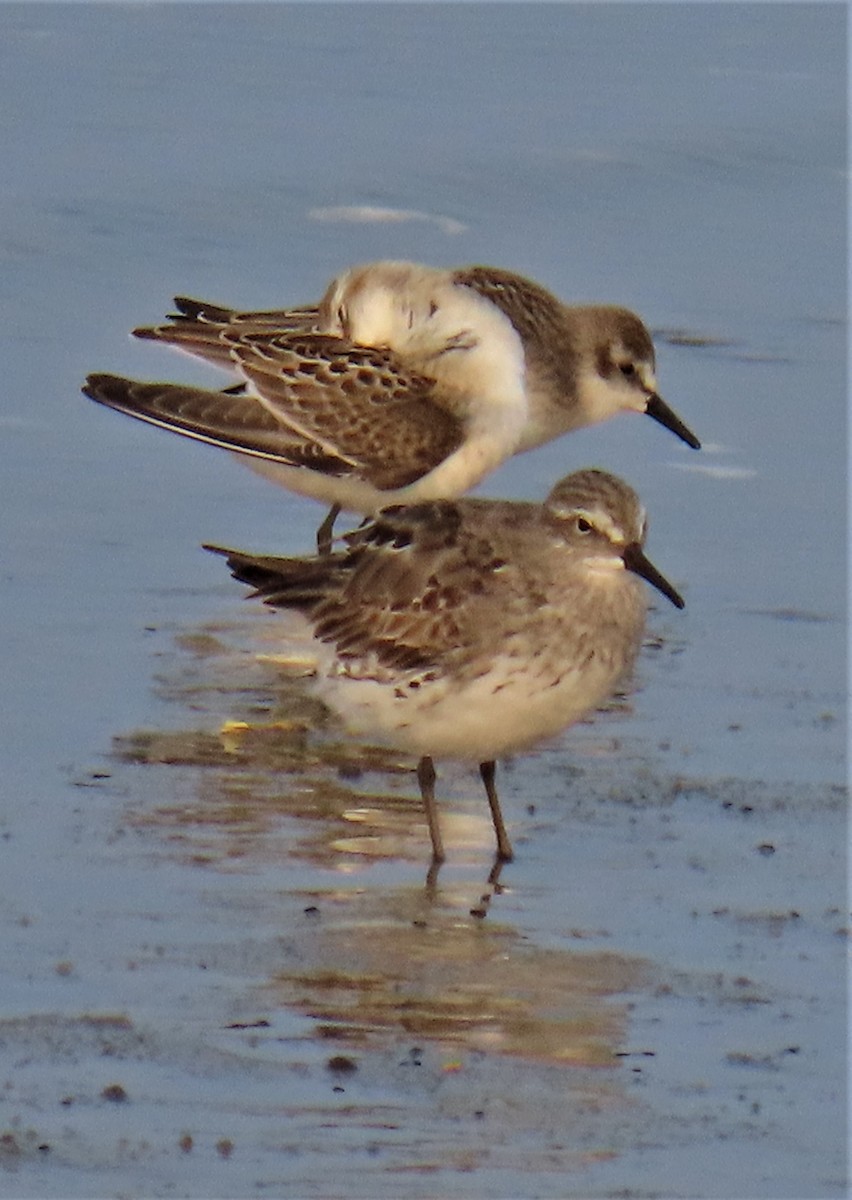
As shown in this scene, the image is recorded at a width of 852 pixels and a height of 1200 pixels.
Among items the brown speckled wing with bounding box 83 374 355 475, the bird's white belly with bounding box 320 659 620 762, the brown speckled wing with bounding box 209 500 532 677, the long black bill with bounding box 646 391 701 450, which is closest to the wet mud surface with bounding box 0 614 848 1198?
the bird's white belly with bounding box 320 659 620 762

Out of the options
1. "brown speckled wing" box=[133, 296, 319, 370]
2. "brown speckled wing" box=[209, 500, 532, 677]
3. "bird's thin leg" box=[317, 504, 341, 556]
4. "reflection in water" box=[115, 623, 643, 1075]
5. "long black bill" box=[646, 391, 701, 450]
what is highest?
"brown speckled wing" box=[209, 500, 532, 677]

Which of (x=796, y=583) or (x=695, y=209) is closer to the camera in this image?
(x=796, y=583)

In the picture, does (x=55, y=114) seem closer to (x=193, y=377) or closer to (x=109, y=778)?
(x=193, y=377)

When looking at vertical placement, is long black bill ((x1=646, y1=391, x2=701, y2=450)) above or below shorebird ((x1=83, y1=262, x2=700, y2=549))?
below

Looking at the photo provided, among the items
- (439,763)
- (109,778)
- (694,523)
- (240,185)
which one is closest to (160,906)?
(109,778)

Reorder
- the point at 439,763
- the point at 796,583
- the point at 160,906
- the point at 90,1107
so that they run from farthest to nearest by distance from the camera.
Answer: the point at 796,583
the point at 439,763
the point at 160,906
the point at 90,1107

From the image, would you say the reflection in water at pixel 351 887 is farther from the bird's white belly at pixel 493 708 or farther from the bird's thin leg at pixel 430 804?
the bird's white belly at pixel 493 708

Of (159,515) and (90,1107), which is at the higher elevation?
(90,1107)

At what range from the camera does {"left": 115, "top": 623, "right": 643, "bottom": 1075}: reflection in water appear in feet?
16.6

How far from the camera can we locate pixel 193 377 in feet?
33.8

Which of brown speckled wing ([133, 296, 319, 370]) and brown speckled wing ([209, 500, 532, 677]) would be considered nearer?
brown speckled wing ([209, 500, 532, 677])

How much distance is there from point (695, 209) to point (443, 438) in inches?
200

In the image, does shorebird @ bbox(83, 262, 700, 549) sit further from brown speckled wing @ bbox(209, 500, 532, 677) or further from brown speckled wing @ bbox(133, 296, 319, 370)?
brown speckled wing @ bbox(209, 500, 532, 677)

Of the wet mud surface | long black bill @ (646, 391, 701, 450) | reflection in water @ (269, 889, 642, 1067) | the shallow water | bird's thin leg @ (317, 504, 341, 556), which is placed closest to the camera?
the wet mud surface
